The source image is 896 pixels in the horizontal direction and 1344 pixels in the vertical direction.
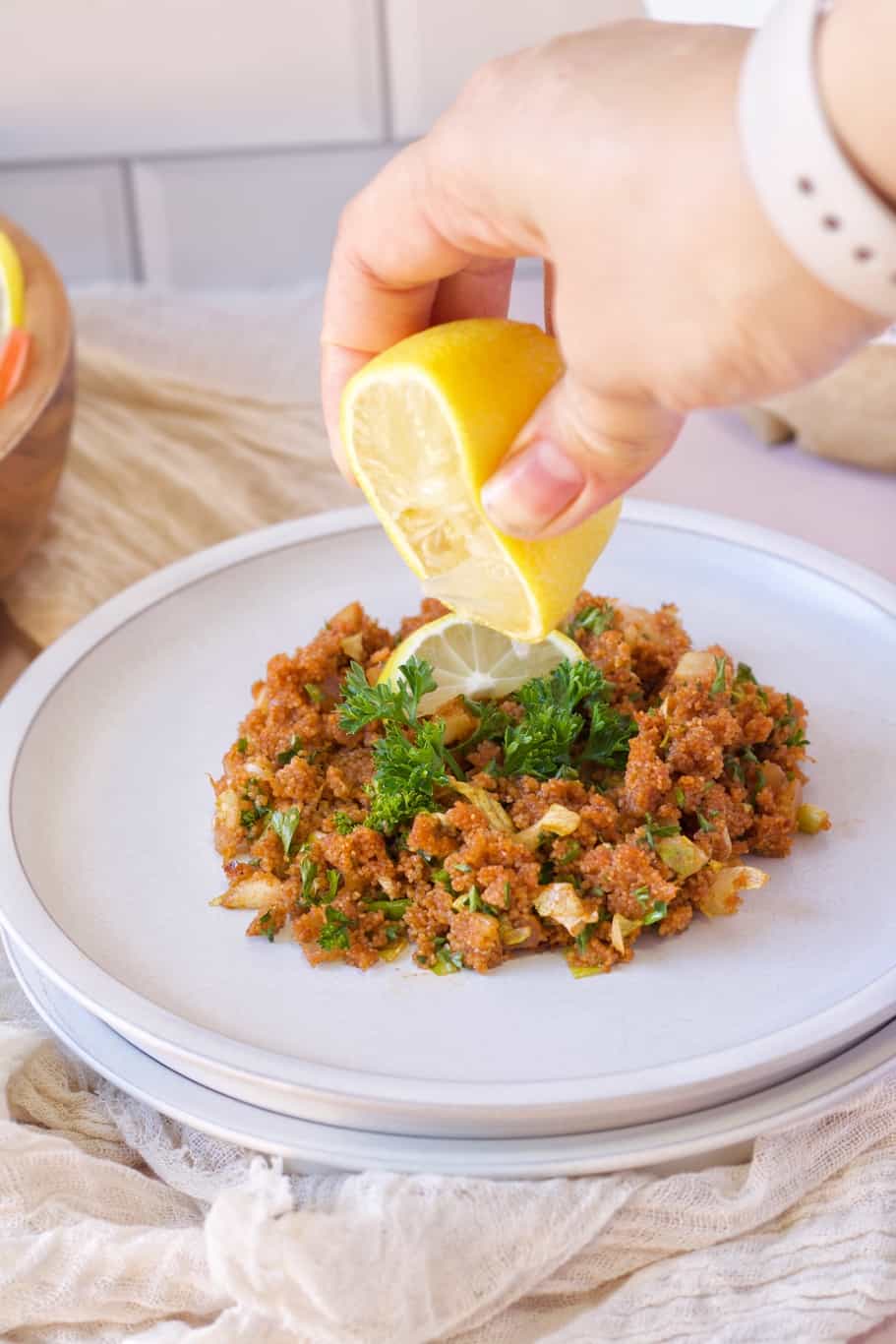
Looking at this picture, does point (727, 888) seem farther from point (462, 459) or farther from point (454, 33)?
point (454, 33)

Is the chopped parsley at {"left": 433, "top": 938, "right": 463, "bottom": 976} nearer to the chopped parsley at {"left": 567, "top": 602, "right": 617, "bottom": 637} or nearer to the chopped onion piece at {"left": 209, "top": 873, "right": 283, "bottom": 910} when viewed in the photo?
the chopped onion piece at {"left": 209, "top": 873, "right": 283, "bottom": 910}

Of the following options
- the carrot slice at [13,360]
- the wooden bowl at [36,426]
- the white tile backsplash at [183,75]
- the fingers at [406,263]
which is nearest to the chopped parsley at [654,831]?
the fingers at [406,263]

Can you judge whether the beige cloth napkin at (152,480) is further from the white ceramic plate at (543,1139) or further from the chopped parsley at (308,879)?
the white ceramic plate at (543,1139)

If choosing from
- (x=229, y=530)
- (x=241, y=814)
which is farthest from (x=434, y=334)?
(x=229, y=530)

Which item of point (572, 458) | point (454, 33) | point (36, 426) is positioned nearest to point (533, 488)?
point (572, 458)

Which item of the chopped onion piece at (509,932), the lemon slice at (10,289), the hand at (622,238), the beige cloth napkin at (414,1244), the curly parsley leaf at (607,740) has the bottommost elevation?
the beige cloth napkin at (414,1244)

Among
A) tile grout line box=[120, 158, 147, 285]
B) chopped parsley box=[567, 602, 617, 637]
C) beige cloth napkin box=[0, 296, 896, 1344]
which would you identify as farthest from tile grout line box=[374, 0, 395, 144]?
beige cloth napkin box=[0, 296, 896, 1344]

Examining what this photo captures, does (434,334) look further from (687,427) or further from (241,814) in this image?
(687,427)
